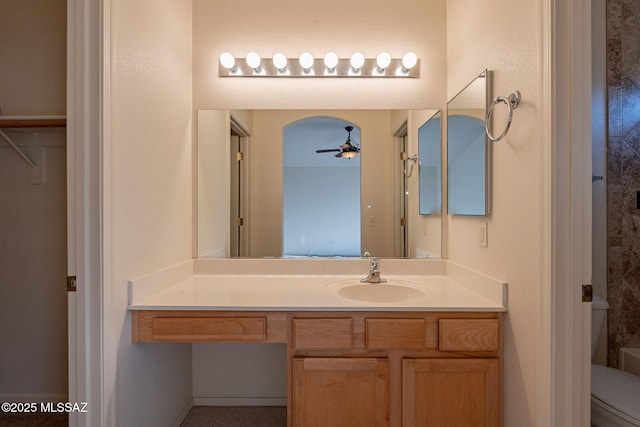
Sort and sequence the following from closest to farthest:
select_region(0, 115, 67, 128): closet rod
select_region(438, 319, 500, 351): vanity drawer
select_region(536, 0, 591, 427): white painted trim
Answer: select_region(536, 0, 591, 427): white painted trim, select_region(438, 319, 500, 351): vanity drawer, select_region(0, 115, 67, 128): closet rod

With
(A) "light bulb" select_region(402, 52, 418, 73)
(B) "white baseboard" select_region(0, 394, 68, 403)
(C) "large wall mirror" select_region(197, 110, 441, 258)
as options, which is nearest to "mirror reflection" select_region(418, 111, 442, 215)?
(C) "large wall mirror" select_region(197, 110, 441, 258)

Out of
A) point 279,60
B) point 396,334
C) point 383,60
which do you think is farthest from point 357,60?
point 396,334

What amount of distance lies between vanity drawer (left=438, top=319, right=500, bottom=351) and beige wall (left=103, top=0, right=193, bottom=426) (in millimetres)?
1240

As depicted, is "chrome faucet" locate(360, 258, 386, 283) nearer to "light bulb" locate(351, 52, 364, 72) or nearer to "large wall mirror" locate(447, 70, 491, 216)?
"large wall mirror" locate(447, 70, 491, 216)

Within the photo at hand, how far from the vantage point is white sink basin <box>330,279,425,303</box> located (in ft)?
5.60

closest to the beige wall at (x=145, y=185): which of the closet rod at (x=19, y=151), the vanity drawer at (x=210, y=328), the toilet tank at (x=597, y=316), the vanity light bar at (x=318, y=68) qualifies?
the vanity drawer at (x=210, y=328)

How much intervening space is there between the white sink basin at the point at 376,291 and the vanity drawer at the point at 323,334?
36cm

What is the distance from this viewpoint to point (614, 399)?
133 cm

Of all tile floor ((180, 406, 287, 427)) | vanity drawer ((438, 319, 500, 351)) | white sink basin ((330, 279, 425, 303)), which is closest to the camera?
vanity drawer ((438, 319, 500, 351))

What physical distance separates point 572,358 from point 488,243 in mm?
514

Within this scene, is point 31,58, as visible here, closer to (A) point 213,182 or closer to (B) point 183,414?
(A) point 213,182

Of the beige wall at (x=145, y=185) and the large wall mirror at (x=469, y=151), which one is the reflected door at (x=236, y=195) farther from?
the large wall mirror at (x=469, y=151)

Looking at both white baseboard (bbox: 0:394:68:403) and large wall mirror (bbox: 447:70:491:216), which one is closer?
large wall mirror (bbox: 447:70:491:216)

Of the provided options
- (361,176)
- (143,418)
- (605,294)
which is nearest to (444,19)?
(361,176)
